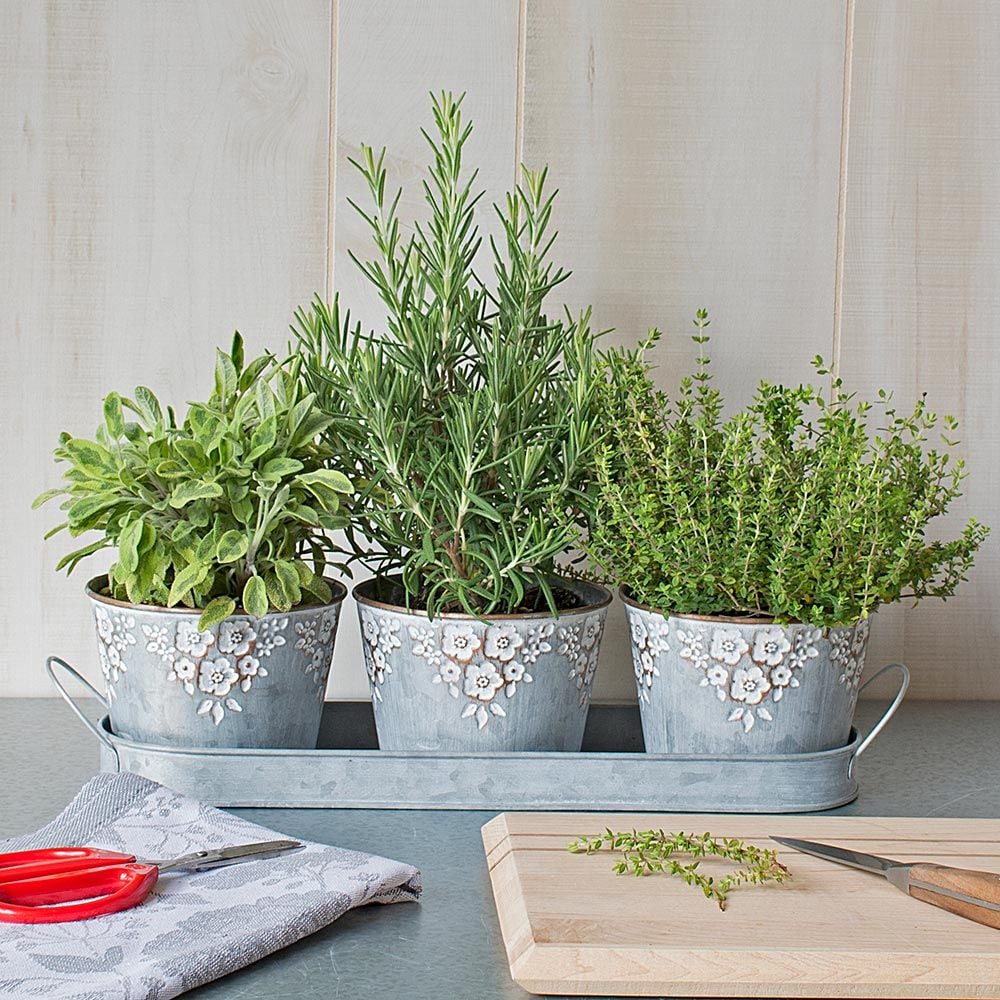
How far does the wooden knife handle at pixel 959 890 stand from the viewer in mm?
638

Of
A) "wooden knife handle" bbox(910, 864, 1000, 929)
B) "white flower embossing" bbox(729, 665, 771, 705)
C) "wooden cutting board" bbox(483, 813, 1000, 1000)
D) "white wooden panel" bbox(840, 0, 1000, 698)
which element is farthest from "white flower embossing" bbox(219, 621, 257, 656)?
"white wooden panel" bbox(840, 0, 1000, 698)

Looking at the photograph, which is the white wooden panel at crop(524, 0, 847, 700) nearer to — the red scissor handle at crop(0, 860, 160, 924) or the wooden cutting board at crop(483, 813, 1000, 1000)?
the wooden cutting board at crop(483, 813, 1000, 1000)

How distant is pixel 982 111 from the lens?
1134 millimetres

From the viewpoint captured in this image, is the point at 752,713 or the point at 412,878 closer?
the point at 412,878

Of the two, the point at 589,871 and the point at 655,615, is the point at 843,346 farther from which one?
the point at 589,871

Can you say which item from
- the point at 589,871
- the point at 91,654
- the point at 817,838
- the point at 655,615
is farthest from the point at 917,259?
the point at 91,654

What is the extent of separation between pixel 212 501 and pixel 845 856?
0.46 metres

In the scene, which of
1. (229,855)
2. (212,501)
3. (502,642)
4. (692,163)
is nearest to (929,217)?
(692,163)

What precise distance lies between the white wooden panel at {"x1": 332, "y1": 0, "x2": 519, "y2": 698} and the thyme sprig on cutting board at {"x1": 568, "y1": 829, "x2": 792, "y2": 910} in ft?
1.85

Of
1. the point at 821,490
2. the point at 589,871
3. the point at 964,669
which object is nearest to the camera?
the point at 589,871

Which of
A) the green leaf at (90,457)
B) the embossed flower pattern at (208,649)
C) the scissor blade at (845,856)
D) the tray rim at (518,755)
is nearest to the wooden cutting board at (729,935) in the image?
the scissor blade at (845,856)

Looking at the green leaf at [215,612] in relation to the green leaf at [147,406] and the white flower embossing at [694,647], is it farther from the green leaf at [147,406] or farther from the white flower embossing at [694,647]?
the white flower embossing at [694,647]

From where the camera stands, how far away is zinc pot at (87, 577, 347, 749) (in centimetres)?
81

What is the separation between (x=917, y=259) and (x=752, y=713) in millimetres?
526
